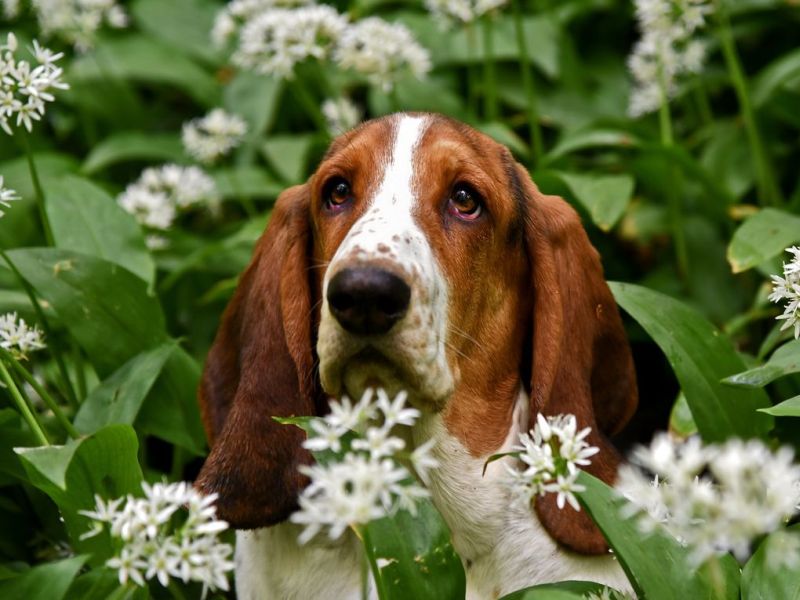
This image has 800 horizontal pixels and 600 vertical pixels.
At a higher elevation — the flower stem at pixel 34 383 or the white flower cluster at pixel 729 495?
the white flower cluster at pixel 729 495

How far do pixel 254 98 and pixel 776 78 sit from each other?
2.61m

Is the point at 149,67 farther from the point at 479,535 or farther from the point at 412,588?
the point at 412,588

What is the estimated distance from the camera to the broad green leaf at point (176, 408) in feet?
13.3

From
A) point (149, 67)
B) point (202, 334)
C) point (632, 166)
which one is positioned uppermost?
point (149, 67)

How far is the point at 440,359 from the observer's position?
3.17m

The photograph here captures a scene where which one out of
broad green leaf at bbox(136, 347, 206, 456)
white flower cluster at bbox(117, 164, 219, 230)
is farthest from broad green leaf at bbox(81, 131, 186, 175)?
broad green leaf at bbox(136, 347, 206, 456)

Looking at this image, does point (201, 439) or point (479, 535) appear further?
point (201, 439)

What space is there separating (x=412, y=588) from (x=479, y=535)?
2.02ft

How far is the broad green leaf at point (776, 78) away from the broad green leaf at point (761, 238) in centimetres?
96

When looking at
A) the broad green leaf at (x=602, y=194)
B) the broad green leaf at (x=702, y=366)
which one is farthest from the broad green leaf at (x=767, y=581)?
the broad green leaf at (x=602, y=194)

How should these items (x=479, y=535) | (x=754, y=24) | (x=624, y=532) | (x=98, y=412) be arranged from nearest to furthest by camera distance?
(x=624, y=532), (x=479, y=535), (x=98, y=412), (x=754, y=24)

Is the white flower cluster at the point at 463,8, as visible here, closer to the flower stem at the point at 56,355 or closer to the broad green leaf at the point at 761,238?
the broad green leaf at the point at 761,238

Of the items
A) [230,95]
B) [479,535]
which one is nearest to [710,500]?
[479,535]

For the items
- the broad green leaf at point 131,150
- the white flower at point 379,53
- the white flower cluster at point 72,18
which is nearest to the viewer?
the white flower at point 379,53
